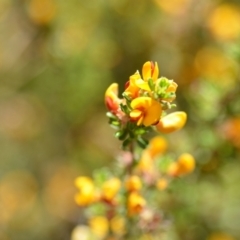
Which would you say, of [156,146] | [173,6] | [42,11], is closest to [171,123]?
[156,146]

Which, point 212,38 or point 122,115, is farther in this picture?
point 212,38

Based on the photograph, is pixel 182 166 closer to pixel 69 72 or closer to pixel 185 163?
pixel 185 163

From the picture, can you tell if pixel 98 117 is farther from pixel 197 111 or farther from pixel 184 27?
pixel 197 111

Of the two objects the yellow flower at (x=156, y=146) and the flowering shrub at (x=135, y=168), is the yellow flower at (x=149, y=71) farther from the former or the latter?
the yellow flower at (x=156, y=146)

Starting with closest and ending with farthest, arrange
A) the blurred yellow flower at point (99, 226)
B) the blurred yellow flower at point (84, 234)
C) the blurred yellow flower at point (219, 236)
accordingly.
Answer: the blurred yellow flower at point (99, 226) → the blurred yellow flower at point (84, 234) → the blurred yellow flower at point (219, 236)

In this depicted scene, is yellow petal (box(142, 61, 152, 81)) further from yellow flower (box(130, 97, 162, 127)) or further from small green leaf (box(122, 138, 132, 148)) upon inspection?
small green leaf (box(122, 138, 132, 148))

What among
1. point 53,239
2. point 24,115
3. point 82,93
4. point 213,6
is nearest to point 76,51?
point 82,93

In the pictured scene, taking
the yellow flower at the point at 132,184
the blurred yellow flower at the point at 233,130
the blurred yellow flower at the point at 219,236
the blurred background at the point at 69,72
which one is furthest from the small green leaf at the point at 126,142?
the blurred background at the point at 69,72
